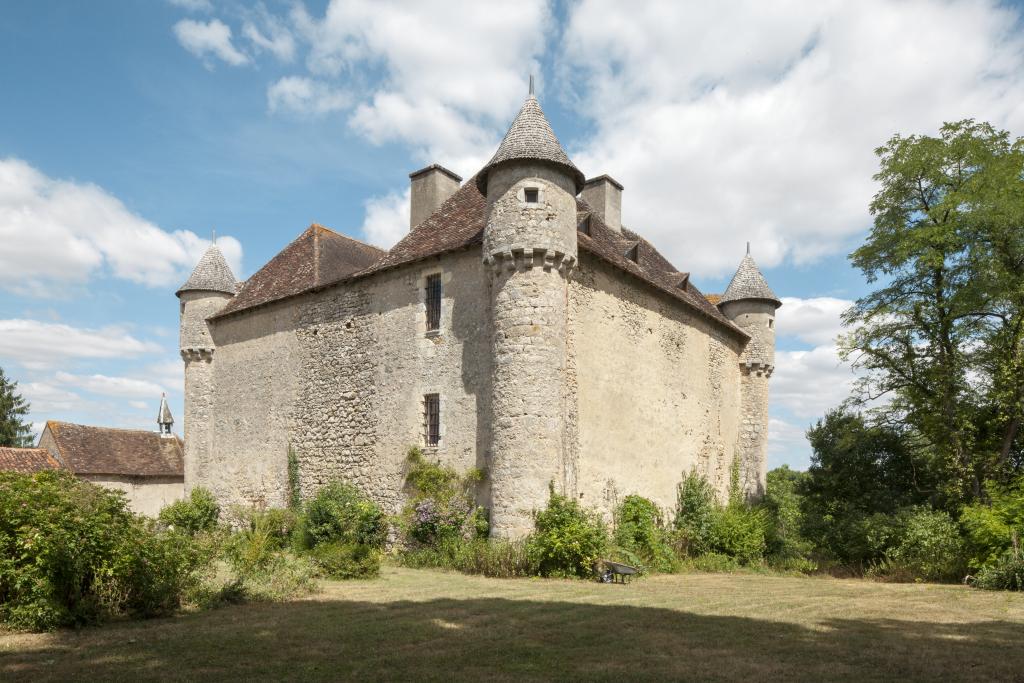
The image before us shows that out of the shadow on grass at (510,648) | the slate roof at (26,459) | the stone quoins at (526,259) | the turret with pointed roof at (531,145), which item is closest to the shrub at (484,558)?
the shadow on grass at (510,648)

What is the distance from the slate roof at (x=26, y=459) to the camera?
85.7ft

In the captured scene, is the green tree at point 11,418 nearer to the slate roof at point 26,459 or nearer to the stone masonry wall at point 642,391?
the slate roof at point 26,459

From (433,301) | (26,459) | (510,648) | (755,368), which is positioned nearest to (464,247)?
(433,301)

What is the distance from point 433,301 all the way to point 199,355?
1015cm

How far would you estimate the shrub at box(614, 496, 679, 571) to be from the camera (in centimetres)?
1648

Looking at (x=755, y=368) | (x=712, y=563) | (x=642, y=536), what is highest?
(x=755, y=368)

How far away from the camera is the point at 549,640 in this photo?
27.1 feet

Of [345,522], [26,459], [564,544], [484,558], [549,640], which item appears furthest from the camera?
[26,459]

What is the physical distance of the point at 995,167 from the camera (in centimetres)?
1595

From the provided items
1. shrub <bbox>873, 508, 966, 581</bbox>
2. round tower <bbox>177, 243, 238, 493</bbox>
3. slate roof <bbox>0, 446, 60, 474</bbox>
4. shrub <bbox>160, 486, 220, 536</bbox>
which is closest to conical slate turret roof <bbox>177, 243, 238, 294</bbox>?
round tower <bbox>177, 243, 238, 493</bbox>

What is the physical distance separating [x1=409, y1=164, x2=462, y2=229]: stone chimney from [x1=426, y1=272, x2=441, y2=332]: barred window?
12.5ft

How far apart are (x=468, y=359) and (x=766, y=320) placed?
41.0 ft

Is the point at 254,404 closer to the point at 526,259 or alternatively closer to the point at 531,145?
the point at 526,259

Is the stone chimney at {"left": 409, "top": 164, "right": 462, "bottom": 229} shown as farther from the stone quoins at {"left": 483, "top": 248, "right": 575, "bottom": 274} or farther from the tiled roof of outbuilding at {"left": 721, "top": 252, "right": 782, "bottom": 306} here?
the tiled roof of outbuilding at {"left": 721, "top": 252, "right": 782, "bottom": 306}
